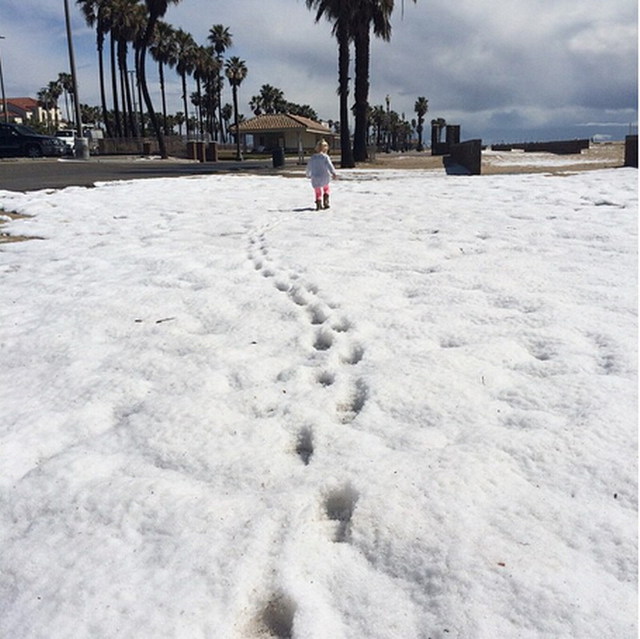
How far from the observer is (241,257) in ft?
21.5

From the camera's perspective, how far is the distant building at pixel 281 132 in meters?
70.1

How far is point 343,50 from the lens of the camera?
2588 centimetres

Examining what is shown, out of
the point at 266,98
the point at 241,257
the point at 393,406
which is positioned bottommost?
the point at 393,406

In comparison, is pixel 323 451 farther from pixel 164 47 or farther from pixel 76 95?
pixel 164 47

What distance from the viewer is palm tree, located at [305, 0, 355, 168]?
83.1 feet

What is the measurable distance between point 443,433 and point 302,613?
1215 mm

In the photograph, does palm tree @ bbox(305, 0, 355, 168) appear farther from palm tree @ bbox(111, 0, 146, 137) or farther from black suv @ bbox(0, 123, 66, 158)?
palm tree @ bbox(111, 0, 146, 137)

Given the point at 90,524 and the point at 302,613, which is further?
the point at 90,524

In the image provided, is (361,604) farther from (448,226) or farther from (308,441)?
(448,226)

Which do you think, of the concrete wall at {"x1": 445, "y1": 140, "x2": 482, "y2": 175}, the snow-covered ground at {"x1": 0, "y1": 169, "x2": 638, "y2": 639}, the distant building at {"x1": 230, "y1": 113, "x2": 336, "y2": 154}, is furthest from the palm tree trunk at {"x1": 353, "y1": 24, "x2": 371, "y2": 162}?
the distant building at {"x1": 230, "y1": 113, "x2": 336, "y2": 154}

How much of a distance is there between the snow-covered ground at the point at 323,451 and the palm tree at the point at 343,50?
2093 centimetres

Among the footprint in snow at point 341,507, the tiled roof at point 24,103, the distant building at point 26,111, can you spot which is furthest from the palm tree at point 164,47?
the tiled roof at point 24,103

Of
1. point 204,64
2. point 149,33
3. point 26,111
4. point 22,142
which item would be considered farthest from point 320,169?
point 26,111

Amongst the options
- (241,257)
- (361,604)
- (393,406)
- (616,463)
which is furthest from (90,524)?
(241,257)
